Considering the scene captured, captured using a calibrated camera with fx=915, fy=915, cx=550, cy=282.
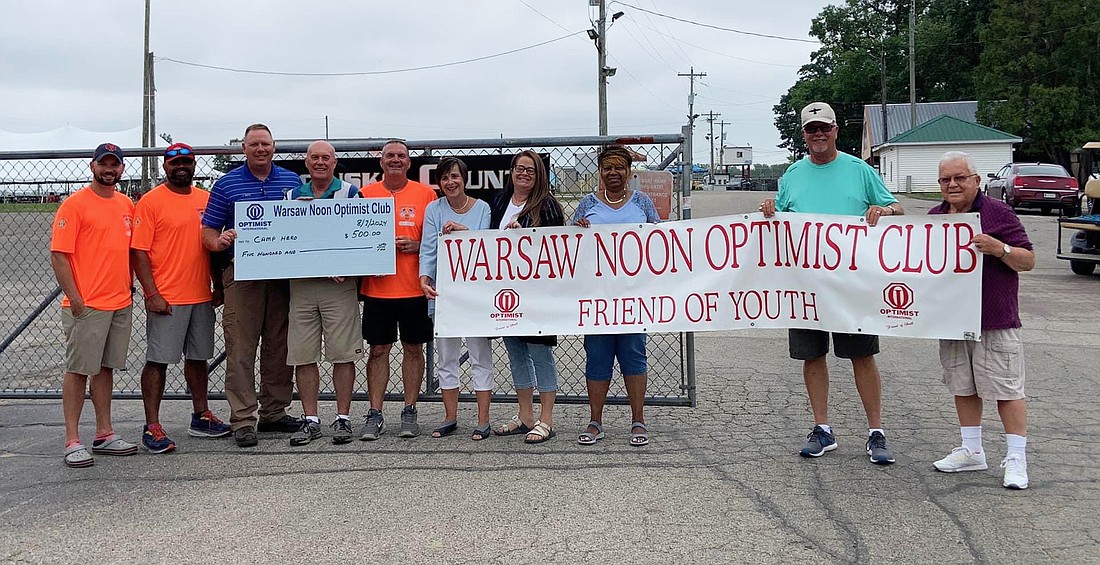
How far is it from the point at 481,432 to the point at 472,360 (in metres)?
0.48

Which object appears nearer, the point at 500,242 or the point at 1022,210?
the point at 500,242

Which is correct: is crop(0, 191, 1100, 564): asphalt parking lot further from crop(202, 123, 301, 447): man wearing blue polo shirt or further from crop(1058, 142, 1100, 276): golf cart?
crop(1058, 142, 1100, 276): golf cart

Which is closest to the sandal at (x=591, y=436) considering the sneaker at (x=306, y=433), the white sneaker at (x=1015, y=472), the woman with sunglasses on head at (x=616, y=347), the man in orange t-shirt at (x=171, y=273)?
the woman with sunglasses on head at (x=616, y=347)

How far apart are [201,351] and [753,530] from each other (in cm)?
373

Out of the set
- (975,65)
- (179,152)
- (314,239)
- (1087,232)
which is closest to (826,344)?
(314,239)

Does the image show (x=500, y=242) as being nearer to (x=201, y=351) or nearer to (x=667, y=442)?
(x=667, y=442)

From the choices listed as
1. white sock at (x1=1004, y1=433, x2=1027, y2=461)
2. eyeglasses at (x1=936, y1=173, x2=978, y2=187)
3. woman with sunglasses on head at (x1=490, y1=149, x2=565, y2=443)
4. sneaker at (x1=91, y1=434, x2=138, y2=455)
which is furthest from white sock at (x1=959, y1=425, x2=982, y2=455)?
sneaker at (x1=91, y1=434, x2=138, y2=455)

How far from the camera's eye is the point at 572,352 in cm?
942

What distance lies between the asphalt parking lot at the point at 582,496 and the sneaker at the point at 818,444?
0.07 meters

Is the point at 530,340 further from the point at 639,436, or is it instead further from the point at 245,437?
the point at 245,437

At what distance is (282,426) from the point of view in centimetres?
633

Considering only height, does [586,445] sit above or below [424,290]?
below

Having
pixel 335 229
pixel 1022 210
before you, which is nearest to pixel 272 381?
pixel 335 229

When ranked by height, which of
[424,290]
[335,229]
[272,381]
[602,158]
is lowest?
[272,381]
